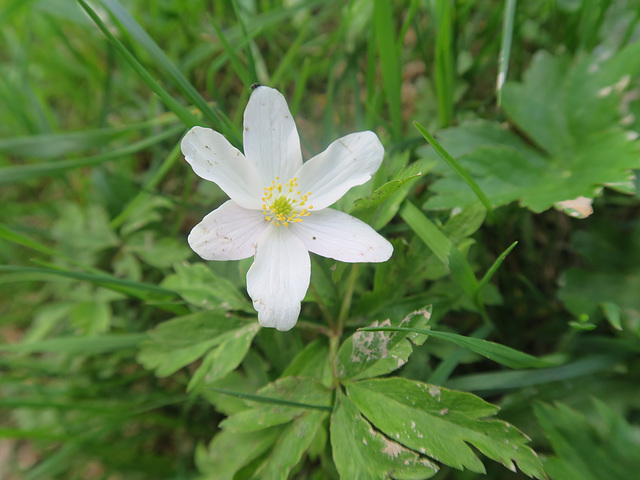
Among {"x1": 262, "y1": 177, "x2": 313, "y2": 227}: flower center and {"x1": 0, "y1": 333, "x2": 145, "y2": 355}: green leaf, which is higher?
{"x1": 262, "y1": 177, "x2": 313, "y2": 227}: flower center

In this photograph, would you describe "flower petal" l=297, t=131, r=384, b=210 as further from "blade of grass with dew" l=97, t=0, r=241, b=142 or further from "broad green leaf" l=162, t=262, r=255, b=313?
"broad green leaf" l=162, t=262, r=255, b=313

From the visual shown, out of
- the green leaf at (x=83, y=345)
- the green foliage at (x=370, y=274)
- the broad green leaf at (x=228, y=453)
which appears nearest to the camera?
the green foliage at (x=370, y=274)

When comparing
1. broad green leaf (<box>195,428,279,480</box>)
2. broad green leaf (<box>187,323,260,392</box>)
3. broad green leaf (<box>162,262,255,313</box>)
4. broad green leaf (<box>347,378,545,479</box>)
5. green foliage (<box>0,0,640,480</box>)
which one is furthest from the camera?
broad green leaf (<box>195,428,279,480</box>)

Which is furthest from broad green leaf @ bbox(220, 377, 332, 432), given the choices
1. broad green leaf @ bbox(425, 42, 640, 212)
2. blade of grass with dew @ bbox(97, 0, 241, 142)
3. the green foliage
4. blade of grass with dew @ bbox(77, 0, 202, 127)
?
blade of grass with dew @ bbox(77, 0, 202, 127)

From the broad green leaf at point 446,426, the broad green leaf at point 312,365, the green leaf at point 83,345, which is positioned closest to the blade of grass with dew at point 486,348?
the broad green leaf at point 446,426

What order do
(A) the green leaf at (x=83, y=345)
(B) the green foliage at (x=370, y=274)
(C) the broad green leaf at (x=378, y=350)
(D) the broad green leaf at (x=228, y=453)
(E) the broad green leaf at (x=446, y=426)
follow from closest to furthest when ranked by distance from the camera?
(E) the broad green leaf at (x=446, y=426)
(C) the broad green leaf at (x=378, y=350)
(B) the green foliage at (x=370, y=274)
(D) the broad green leaf at (x=228, y=453)
(A) the green leaf at (x=83, y=345)

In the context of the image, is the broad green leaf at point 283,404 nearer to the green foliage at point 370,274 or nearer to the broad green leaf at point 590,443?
the green foliage at point 370,274

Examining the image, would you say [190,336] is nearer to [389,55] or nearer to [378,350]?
[378,350]
